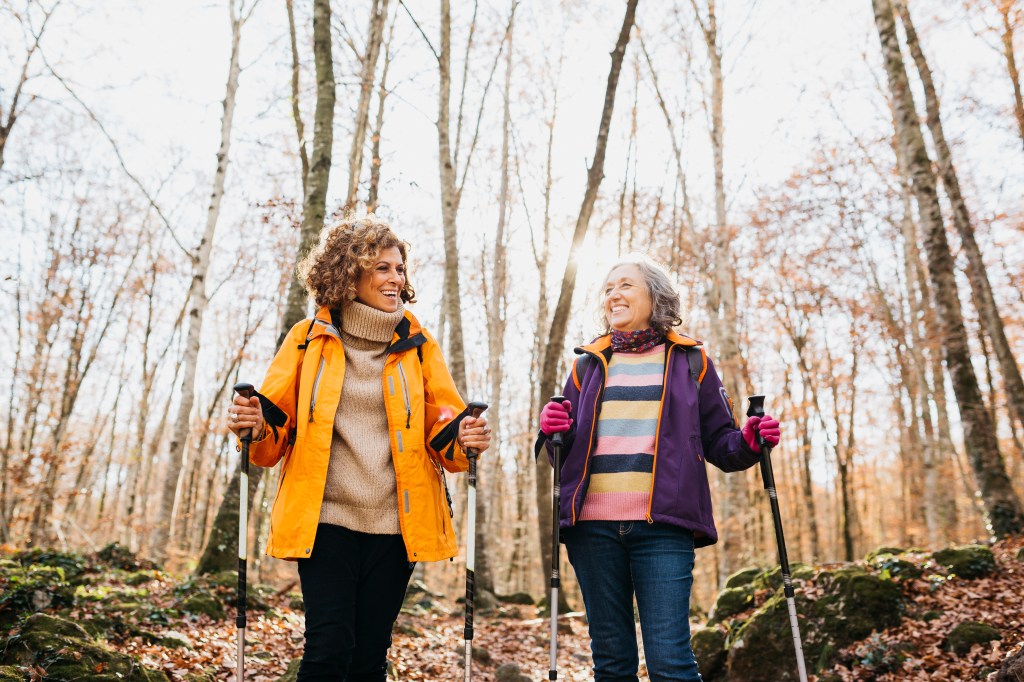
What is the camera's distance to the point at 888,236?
19141 millimetres

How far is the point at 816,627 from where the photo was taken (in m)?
5.66

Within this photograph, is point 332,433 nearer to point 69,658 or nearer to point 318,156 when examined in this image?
point 69,658

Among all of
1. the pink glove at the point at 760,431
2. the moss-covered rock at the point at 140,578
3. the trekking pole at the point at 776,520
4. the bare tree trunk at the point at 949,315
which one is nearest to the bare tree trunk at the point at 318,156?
the moss-covered rock at the point at 140,578

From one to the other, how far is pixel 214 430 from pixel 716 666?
19.8 meters

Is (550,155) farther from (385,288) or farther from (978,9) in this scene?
(385,288)

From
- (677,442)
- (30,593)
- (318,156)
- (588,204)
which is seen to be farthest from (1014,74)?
(30,593)

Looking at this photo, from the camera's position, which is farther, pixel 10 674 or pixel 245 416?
pixel 10 674

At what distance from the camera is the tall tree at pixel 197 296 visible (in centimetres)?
1179

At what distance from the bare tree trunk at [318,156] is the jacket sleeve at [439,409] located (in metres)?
4.64

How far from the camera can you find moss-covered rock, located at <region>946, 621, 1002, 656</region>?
186 inches

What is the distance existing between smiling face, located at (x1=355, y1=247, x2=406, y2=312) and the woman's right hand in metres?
0.66

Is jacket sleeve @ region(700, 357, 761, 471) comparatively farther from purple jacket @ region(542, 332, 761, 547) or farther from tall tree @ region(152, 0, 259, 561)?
tall tree @ region(152, 0, 259, 561)

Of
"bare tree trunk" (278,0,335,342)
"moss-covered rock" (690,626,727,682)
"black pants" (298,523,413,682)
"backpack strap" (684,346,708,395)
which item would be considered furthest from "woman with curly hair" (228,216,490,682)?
"bare tree trunk" (278,0,335,342)

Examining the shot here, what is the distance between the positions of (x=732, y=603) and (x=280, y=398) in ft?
19.7
